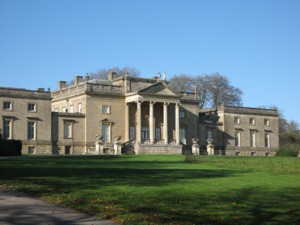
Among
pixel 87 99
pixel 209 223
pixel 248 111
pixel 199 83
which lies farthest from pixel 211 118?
pixel 209 223

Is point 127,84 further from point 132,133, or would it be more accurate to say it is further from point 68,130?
point 68,130

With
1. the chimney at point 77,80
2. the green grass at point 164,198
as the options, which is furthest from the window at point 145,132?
the green grass at point 164,198

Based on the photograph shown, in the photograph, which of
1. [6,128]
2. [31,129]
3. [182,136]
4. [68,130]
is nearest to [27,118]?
[31,129]

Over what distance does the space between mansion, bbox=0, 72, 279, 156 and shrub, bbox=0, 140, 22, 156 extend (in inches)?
527

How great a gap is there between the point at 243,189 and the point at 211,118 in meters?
61.2

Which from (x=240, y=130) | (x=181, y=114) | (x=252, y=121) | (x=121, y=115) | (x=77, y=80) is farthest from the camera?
(x=252, y=121)

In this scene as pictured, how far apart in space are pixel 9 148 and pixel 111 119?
2342cm

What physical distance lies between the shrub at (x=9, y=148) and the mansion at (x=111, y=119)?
527 inches

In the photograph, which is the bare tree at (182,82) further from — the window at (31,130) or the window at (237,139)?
the window at (31,130)

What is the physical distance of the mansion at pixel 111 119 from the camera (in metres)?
62.6

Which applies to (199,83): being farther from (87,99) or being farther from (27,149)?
(27,149)

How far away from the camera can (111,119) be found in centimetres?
6894

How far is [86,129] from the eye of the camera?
6662 centimetres

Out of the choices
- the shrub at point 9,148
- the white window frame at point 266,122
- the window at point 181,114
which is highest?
the window at point 181,114
